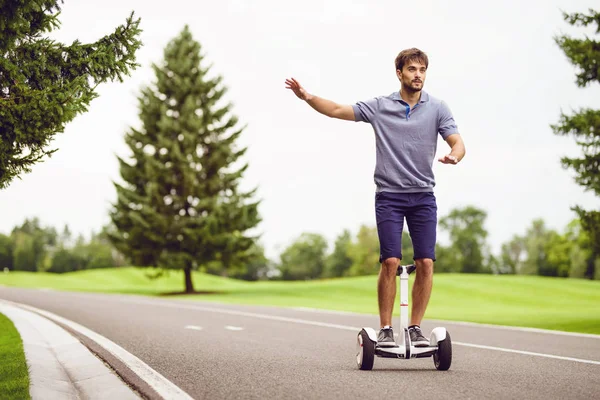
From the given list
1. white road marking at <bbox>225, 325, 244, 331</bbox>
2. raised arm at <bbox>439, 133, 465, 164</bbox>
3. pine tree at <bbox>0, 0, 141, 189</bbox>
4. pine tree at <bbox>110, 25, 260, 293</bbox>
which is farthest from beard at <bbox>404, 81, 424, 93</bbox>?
pine tree at <bbox>110, 25, 260, 293</bbox>

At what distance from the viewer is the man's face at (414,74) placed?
5.27 meters

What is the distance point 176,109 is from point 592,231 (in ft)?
80.3

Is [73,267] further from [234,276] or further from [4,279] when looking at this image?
[4,279]

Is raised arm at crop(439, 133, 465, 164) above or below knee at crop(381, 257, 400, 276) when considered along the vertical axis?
above

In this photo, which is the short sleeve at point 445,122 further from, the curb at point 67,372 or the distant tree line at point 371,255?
the distant tree line at point 371,255

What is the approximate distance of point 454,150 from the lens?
5.17m

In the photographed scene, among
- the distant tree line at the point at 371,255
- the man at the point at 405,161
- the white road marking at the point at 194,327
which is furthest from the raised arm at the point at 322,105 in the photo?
the distant tree line at the point at 371,255

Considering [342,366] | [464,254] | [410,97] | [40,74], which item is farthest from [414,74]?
[464,254]

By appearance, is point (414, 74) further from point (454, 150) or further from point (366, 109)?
point (454, 150)

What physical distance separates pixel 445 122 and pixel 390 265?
1269 millimetres

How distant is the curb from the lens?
457 cm

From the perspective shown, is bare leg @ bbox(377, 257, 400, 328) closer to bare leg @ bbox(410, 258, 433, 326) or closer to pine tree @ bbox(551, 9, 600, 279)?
bare leg @ bbox(410, 258, 433, 326)

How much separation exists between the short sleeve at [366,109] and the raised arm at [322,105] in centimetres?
4

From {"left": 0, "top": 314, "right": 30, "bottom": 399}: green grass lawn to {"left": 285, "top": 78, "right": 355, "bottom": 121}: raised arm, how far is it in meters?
2.98
